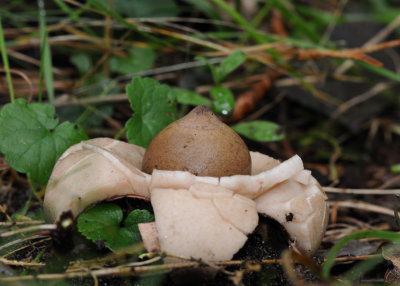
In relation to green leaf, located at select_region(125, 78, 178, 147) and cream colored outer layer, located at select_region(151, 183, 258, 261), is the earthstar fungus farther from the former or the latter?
green leaf, located at select_region(125, 78, 178, 147)

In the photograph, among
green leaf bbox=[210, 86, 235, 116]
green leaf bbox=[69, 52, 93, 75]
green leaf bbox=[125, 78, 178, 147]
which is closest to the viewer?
green leaf bbox=[125, 78, 178, 147]

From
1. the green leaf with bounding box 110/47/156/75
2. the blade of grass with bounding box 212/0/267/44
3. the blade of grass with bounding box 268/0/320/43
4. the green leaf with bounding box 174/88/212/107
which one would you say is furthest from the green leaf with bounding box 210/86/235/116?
the blade of grass with bounding box 268/0/320/43

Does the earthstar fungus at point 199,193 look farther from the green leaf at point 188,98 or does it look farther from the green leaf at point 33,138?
the green leaf at point 188,98

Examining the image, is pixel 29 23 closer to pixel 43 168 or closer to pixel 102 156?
pixel 43 168

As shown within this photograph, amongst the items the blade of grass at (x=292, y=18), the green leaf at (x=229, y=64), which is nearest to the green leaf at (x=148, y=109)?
the green leaf at (x=229, y=64)

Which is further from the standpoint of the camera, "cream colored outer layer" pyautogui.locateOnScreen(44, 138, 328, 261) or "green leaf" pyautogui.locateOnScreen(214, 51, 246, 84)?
"green leaf" pyautogui.locateOnScreen(214, 51, 246, 84)

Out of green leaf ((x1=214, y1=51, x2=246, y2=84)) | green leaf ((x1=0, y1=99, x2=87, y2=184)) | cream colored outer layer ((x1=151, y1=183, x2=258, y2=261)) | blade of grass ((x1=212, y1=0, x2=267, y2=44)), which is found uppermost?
blade of grass ((x1=212, y1=0, x2=267, y2=44))
